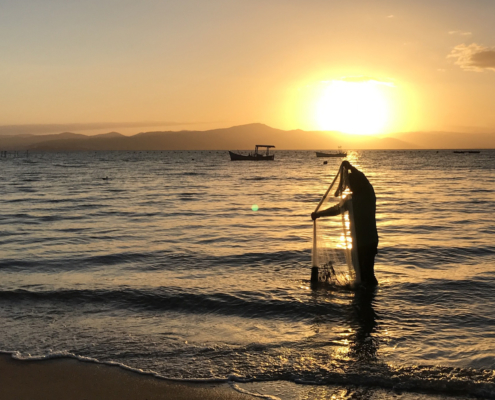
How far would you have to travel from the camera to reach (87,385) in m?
5.76

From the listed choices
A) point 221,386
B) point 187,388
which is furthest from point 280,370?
point 187,388

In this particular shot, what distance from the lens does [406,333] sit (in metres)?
7.36

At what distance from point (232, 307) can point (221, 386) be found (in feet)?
10.5

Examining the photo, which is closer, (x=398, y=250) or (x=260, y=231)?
(x=398, y=250)

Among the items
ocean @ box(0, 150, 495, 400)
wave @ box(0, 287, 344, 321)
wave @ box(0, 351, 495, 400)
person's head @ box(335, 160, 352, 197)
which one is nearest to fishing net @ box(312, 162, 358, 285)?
person's head @ box(335, 160, 352, 197)

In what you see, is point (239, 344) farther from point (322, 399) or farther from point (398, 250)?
point (398, 250)

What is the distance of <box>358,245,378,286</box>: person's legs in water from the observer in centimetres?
876

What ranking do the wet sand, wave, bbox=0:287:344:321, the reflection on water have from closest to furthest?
1. the wet sand
2. the reflection on water
3. wave, bbox=0:287:344:321

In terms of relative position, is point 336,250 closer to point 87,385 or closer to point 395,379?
point 395,379

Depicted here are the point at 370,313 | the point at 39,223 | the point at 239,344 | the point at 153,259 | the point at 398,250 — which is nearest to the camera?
the point at 239,344

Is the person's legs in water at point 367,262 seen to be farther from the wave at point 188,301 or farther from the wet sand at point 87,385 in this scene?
the wet sand at point 87,385

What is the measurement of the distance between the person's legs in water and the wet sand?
4.07 m

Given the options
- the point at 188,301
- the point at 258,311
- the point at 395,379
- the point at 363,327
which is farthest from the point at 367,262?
the point at 188,301

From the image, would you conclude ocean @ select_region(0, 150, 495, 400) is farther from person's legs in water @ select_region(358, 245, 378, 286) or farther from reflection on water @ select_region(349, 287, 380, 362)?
person's legs in water @ select_region(358, 245, 378, 286)
